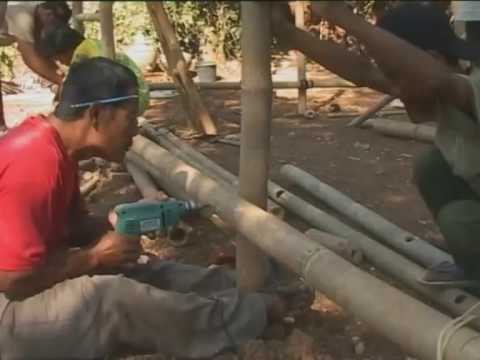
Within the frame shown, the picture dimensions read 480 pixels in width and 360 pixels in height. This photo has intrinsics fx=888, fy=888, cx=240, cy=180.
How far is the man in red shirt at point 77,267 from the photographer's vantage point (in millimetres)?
2943

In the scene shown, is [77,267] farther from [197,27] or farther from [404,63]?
[197,27]

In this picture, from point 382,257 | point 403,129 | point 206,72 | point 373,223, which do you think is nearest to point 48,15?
point 403,129

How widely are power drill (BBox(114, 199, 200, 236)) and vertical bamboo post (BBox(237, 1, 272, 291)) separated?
41cm

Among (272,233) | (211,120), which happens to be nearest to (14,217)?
(272,233)

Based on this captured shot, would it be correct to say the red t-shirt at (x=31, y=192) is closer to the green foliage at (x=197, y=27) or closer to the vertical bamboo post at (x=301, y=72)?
the vertical bamboo post at (x=301, y=72)

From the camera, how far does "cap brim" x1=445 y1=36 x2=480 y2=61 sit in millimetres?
2928

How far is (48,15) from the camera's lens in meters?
7.40

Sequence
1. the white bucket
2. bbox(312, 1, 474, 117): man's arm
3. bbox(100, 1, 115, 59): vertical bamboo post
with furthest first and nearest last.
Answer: the white bucket
bbox(100, 1, 115, 59): vertical bamboo post
bbox(312, 1, 474, 117): man's arm

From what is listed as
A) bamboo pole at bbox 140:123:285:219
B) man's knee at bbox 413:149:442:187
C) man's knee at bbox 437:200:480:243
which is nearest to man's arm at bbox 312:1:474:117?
man's knee at bbox 437:200:480:243

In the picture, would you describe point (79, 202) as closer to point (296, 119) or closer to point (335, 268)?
point (335, 268)

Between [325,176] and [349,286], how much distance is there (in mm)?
3266

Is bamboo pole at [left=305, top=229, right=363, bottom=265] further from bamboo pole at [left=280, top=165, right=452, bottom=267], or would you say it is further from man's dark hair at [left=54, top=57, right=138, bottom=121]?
man's dark hair at [left=54, top=57, right=138, bottom=121]

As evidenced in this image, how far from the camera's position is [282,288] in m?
3.76

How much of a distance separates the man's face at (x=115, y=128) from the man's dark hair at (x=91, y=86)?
28 mm
